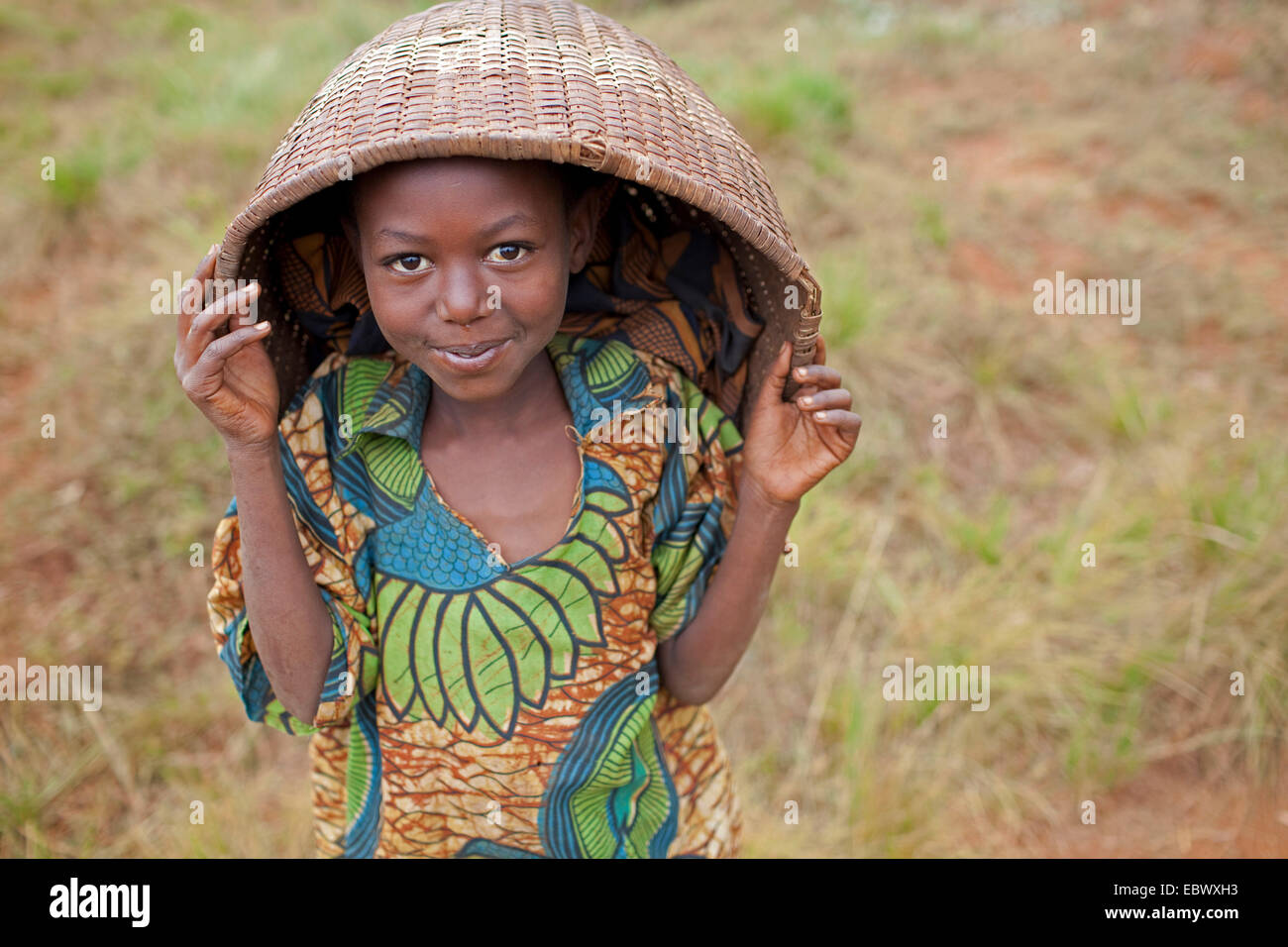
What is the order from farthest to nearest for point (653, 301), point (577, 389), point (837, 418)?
point (653, 301)
point (577, 389)
point (837, 418)

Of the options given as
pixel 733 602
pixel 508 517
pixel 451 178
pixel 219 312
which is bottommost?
pixel 733 602

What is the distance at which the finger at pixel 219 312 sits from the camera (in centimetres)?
113

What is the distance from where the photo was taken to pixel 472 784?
1.40m

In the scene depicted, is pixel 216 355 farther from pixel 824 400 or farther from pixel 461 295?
pixel 824 400

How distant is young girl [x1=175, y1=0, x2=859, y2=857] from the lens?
127cm

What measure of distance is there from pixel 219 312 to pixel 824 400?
72 cm

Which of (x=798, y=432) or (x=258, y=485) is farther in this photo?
(x=798, y=432)

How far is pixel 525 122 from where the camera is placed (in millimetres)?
1062

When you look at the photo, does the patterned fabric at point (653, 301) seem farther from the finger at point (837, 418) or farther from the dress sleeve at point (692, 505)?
the finger at point (837, 418)

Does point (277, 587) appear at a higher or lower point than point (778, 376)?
lower

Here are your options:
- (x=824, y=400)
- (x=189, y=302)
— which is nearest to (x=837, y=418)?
(x=824, y=400)

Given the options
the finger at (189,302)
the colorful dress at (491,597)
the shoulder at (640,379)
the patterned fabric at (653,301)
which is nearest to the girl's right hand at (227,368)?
the finger at (189,302)

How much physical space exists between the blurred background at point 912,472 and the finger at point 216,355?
59.1 inches
